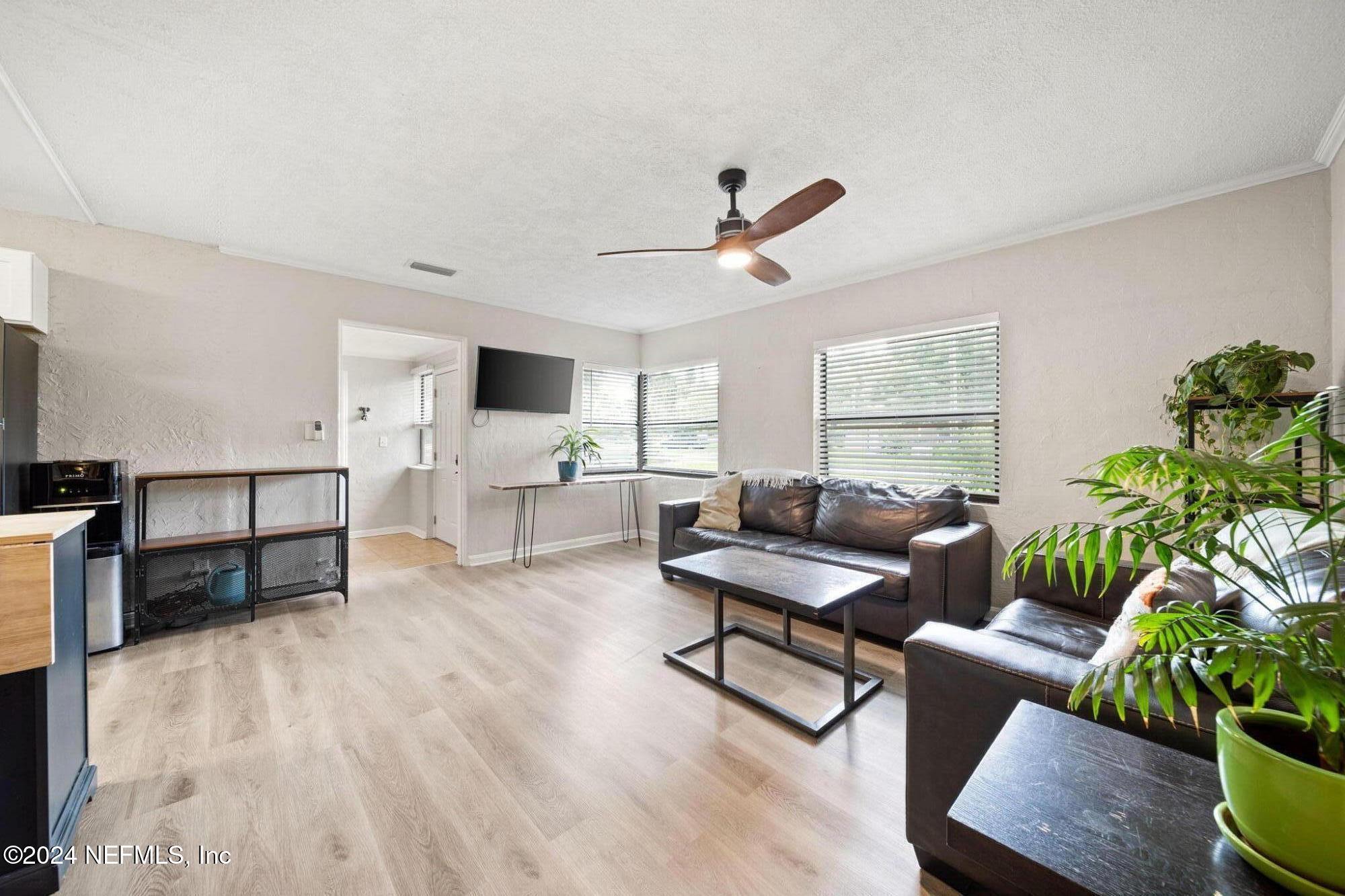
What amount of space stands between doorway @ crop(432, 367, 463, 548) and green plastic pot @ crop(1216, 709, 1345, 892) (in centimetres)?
535

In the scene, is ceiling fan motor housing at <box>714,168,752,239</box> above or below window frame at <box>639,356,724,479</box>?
above

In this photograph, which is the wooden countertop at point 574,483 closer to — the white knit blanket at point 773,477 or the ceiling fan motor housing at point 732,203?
the white knit blanket at point 773,477

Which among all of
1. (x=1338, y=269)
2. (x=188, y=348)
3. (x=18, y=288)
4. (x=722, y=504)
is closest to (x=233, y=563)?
(x=188, y=348)

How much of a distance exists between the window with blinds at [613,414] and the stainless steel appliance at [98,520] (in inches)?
142

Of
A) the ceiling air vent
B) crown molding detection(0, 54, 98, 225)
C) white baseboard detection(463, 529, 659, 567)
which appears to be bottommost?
white baseboard detection(463, 529, 659, 567)

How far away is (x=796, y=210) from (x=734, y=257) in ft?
1.37

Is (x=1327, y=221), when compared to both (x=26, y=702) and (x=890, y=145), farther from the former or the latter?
(x=26, y=702)

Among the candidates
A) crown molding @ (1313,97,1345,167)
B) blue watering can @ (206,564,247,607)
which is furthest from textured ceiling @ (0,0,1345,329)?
blue watering can @ (206,564,247,607)

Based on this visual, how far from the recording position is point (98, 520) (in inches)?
117

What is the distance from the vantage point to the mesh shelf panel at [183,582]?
10.3 ft

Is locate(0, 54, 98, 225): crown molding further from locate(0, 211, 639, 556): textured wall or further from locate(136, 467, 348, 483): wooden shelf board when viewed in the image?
locate(136, 467, 348, 483): wooden shelf board

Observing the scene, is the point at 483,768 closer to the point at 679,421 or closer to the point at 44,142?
the point at 44,142

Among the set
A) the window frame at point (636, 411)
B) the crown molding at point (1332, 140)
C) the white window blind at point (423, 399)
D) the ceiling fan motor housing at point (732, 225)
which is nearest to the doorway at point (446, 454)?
the white window blind at point (423, 399)

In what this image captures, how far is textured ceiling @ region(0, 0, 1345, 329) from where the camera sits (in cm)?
166
